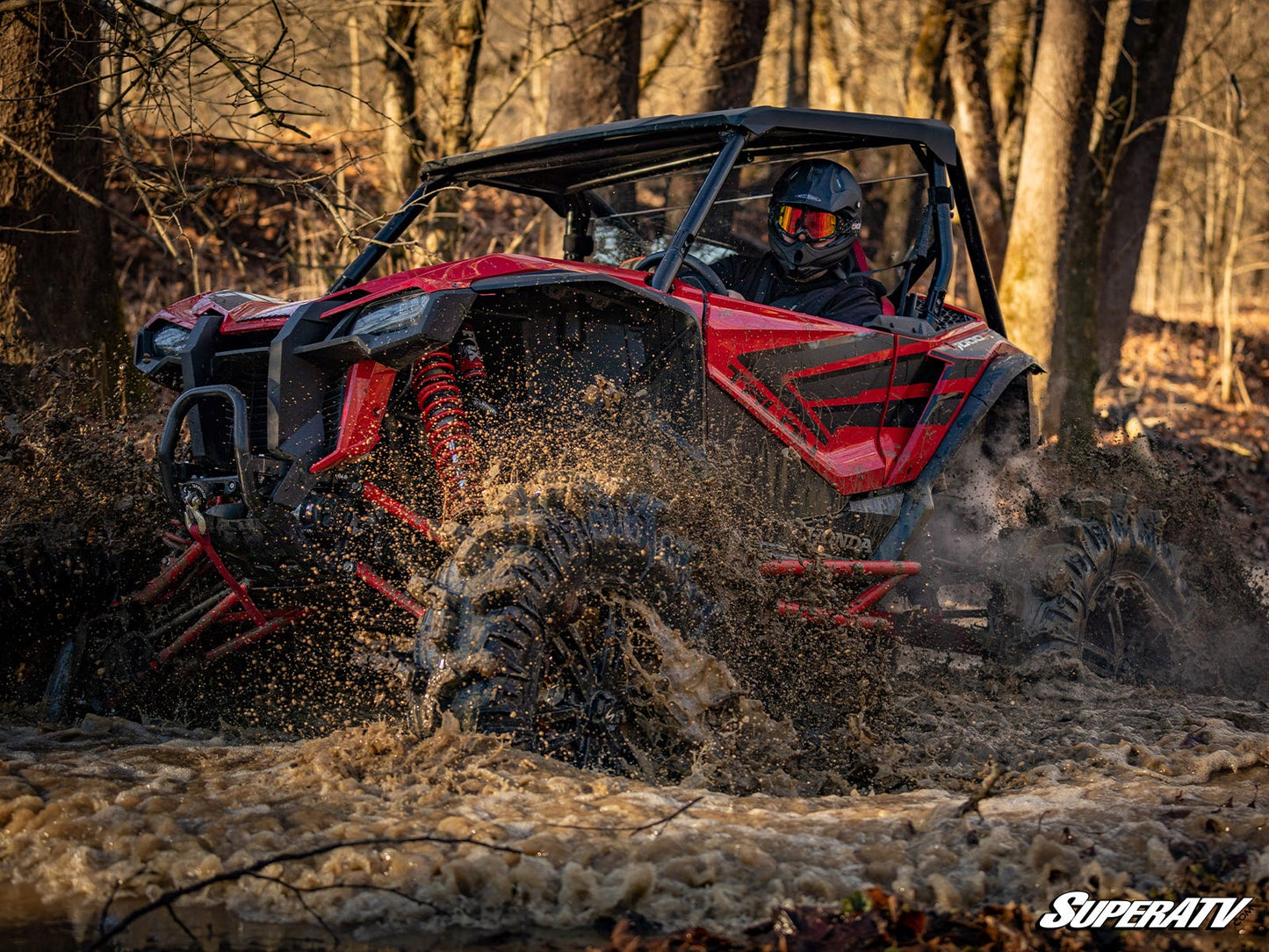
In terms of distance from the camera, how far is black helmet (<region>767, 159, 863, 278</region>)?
5.46 m

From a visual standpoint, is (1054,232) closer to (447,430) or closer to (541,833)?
(447,430)

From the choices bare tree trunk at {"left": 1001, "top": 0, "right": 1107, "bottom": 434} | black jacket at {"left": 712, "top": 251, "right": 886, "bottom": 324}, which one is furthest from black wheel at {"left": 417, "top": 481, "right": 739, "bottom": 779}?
bare tree trunk at {"left": 1001, "top": 0, "right": 1107, "bottom": 434}

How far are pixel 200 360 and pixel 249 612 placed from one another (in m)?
0.86

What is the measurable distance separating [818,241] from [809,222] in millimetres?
92

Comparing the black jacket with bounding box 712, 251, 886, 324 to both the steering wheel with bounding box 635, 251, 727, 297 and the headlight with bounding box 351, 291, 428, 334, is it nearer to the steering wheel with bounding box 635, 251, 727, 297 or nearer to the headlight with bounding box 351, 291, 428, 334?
the steering wheel with bounding box 635, 251, 727, 297

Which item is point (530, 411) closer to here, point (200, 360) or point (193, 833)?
point (200, 360)

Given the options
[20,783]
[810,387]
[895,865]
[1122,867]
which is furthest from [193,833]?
[810,387]

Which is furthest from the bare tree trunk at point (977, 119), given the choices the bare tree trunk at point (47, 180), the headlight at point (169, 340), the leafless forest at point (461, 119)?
the headlight at point (169, 340)

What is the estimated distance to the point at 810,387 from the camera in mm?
5062

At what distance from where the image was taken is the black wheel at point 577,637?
11.3 feet

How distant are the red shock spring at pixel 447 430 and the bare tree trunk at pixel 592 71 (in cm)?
521

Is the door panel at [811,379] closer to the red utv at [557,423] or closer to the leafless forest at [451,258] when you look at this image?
the red utv at [557,423]

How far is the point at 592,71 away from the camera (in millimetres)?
8836

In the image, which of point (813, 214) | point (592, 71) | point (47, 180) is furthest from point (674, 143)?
point (592, 71)
